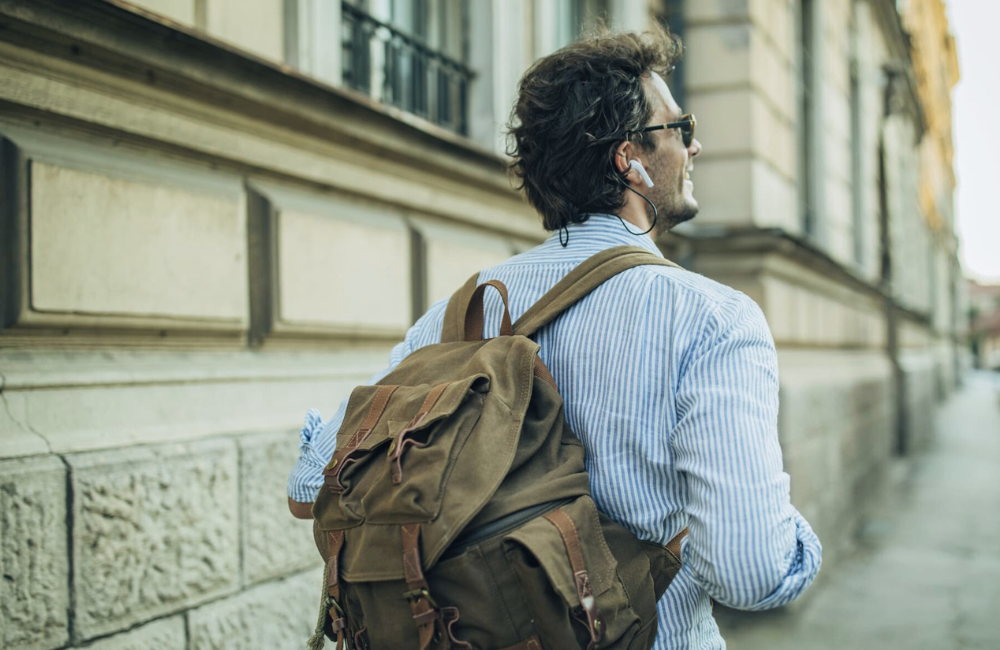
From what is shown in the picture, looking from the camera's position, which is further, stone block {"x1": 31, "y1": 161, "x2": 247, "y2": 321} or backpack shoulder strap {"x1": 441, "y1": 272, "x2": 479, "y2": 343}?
stone block {"x1": 31, "y1": 161, "x2": 247, "y2": 321}

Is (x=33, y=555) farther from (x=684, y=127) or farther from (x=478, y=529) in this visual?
(x=684, y=127)

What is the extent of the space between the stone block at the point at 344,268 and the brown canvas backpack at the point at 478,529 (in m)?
1.76

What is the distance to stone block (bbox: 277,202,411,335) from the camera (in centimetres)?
312

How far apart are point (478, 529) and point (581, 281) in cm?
49

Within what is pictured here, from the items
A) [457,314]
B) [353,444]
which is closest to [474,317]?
[457,314]

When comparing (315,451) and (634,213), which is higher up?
(634,213)

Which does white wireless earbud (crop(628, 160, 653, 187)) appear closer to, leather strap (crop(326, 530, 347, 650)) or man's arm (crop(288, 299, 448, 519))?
man's arm (crop(288, 299, 448, 519))

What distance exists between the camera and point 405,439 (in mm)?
1290

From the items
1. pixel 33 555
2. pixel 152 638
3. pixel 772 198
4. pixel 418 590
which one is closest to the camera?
pixel 418 590

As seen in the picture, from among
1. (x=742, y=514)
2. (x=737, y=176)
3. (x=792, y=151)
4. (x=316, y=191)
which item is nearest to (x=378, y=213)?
(x=316, y=191)

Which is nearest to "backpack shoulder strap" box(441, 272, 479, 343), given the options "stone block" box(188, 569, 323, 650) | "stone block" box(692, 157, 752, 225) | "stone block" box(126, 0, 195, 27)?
"stone block" box(188, 569, 323, 650)

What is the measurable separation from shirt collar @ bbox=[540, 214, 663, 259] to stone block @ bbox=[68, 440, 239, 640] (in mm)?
1483

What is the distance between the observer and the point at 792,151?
7355 mm

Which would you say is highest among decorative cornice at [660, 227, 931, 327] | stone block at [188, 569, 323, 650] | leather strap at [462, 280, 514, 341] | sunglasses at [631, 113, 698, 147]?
decorative cornice at [660, 227, 931, 327]
